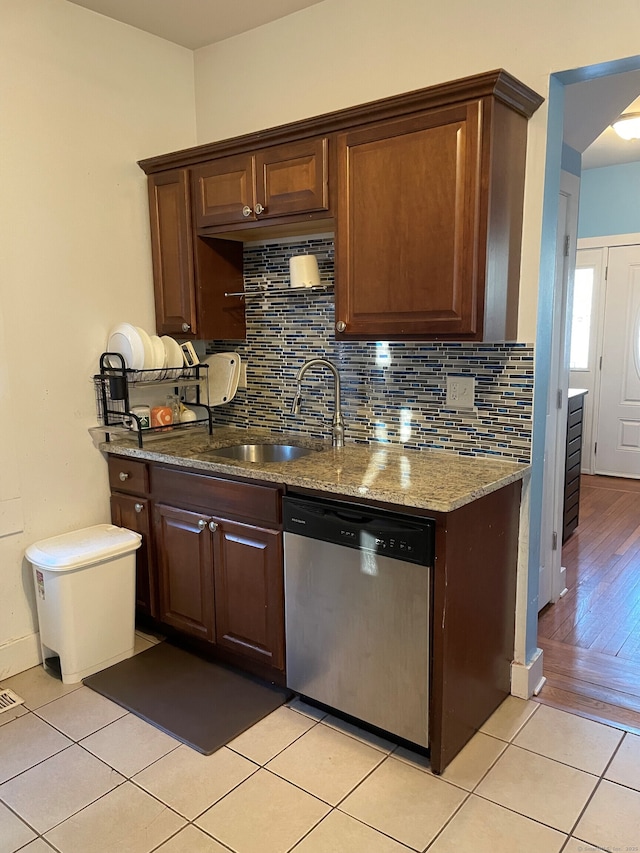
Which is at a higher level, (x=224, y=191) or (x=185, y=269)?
(x=224, y=191)

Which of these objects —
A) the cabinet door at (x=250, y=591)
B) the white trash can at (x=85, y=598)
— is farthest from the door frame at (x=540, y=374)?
the white trash can at (x=85, y=598)

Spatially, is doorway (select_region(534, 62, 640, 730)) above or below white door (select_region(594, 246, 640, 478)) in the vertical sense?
below

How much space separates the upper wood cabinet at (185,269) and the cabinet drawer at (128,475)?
0.65 m

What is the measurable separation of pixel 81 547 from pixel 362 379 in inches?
53.1

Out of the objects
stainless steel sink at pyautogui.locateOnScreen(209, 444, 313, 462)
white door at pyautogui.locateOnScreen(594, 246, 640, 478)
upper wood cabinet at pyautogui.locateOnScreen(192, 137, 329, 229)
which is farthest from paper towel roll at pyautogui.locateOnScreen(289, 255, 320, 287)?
white door at pyautogui.locateOnScreen(594, 246, 640, 478)

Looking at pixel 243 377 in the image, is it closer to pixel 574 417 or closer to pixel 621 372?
pixel 574 417

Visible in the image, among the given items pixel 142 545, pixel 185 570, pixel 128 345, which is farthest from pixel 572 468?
pixel 128 345

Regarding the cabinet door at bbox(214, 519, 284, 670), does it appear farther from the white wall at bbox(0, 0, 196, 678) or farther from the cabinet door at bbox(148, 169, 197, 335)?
the cabinet door at bbox(148, 169, 197, 335)

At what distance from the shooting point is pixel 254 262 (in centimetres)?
302

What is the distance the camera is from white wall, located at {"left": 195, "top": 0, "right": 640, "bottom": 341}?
80.1 inches

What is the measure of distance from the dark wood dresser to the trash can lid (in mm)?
2637

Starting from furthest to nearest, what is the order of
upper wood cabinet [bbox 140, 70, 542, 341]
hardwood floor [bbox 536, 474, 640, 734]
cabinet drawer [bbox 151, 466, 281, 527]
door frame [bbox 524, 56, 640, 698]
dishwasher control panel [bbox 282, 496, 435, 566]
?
hardwood floor [bbox 536, 474, 640, 734]
cabinet drawer [bbox 151, 466, 281, 527]
door frame [bbox 524, 56, 640, 698]
upper wood cabinet [bbox 140, 70, 542, 341]
dishwasher control panel [bbox 282, 496, 435, 566]

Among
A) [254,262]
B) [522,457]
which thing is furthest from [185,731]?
[254,262]

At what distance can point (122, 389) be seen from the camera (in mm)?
2766
